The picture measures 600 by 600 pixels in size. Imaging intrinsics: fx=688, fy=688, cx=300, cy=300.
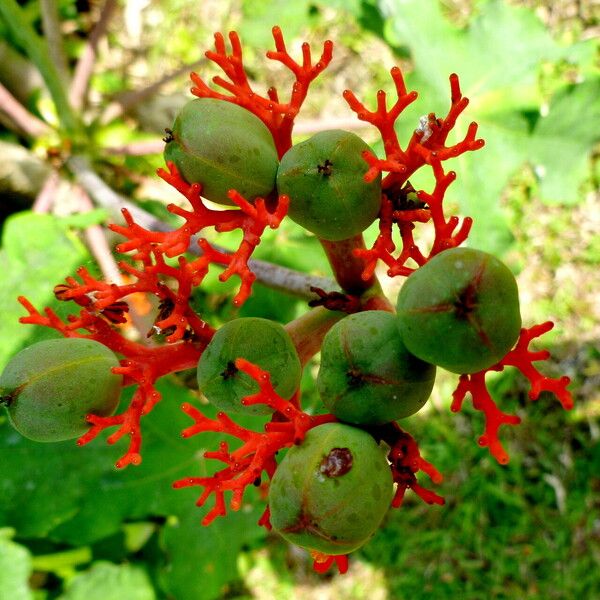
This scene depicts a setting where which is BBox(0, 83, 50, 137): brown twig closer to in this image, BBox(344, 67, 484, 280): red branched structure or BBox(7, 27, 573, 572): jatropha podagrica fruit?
BBox(7, 27, 573, 572): jatropha podagrica fruit

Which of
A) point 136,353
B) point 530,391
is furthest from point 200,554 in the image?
point 530,391

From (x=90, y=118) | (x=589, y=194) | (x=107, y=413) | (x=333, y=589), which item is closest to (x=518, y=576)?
(x=333, y=589)

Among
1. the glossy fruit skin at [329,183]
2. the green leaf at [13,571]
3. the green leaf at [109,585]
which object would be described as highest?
the glossy fruit skin at [329,183]

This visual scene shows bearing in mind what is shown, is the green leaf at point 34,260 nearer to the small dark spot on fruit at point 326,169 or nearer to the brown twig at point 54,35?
the brown twig at point 54,35

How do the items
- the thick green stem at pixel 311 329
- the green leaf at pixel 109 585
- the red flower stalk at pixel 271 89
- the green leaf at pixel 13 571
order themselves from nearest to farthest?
the red flower stalk at pixel 271 89
the thick green stem at pixel 311 329
the green leaf at pixel 13 571
the green leaf at pixel 109 585

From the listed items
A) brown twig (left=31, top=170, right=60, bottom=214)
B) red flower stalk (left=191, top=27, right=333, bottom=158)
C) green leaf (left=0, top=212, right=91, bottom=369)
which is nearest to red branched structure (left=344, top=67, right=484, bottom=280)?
red flower stalk (left=191, top=27, right=333, bottom=158)

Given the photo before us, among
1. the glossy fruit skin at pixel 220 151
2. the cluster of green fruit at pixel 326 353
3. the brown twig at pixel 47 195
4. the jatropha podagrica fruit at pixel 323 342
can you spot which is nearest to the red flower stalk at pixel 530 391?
the jatropha podagrica fruit at pixel 323 342

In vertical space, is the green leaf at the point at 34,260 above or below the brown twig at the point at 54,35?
below

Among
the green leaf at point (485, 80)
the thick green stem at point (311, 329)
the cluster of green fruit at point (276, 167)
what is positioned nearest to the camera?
the cluster of green fruit at point (276, 167)
